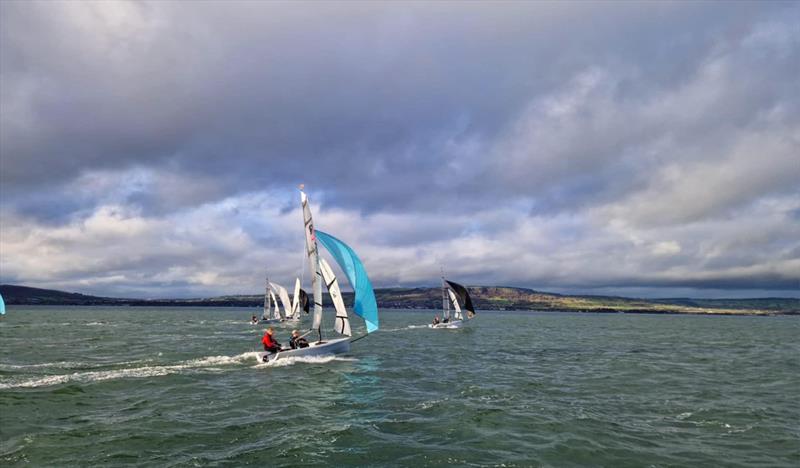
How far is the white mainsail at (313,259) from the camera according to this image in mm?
35844

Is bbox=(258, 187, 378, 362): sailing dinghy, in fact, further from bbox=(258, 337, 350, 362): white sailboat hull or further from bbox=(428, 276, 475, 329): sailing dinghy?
bbox=(428, 276, 475, 329): sailing dinghy

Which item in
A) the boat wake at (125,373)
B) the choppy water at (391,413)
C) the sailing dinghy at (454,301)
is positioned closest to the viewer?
the choppy water at (391,413)

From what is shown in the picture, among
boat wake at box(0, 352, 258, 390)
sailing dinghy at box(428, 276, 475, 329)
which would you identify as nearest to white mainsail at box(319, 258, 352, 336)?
boat wake at box(0, 352, 258, 390)

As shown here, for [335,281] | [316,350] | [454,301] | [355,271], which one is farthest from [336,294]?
[454,301]

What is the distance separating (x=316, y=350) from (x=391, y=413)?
644 inches

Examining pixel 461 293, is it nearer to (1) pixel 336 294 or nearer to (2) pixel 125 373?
(1) pixel 336 294

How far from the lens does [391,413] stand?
19.6 m

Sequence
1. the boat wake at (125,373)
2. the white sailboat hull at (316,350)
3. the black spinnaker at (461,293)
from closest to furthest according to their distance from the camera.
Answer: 1. the boat wake at (125,373)
2. the white sailboat hull at (316,350)
3. the black spinnaker at (461,293)

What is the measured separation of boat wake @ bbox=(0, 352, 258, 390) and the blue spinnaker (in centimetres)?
992

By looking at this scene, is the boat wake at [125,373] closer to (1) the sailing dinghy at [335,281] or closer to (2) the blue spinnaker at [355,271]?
(1) the sailing dinghy at [335,281]

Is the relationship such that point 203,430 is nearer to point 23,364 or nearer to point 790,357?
point 23,364

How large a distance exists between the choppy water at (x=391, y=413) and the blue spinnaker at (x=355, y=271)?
164 inches

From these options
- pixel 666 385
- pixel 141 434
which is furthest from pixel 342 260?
pixel 666 385

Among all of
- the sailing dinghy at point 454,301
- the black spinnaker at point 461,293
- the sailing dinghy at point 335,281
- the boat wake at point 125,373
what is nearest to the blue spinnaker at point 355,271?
the sailing dinghy at point 335,281
